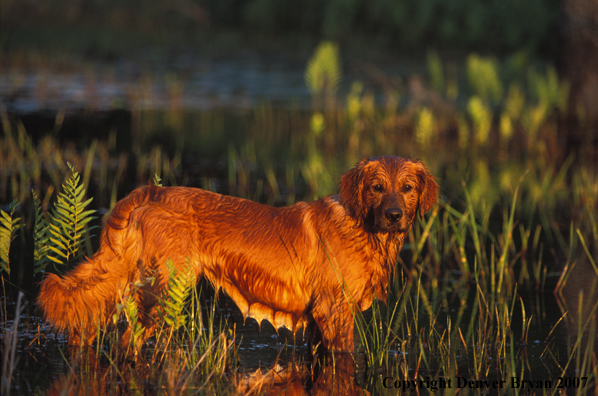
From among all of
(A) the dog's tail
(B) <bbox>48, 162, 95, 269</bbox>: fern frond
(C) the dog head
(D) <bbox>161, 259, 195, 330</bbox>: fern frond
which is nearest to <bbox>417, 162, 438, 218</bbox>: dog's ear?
(C) the dog head

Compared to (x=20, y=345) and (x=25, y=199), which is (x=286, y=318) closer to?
(x=20, y=345)

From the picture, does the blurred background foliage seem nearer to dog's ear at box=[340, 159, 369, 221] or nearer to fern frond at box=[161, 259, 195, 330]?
dog's ear at box=[340, 159, 369, 221]

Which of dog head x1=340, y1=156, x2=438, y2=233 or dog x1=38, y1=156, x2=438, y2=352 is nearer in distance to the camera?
dog head x1=340, y1=156, x2=438, y2=233

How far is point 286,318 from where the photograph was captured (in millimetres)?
5309

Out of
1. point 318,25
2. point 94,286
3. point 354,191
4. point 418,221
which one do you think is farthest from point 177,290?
point 318,25

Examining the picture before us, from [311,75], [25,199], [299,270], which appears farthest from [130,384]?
[311,75]

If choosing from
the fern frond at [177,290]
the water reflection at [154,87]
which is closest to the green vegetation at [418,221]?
the fern frond at [177,290]

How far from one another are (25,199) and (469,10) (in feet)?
61.2

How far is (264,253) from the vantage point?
17.0ft

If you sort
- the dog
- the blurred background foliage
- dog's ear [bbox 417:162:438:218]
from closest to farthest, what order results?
the dog → dog's ear [bbox 417:162:438:218] → the blurred background foliage

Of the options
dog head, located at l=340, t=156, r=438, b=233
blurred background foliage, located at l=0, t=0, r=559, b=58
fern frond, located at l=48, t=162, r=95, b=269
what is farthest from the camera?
blurred background foliage, located at l=0, t=0, r=559, b=58

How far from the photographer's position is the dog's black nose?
189 inches

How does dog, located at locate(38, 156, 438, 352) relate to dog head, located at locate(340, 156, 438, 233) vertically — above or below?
below

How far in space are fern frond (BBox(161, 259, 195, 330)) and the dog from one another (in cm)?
9
